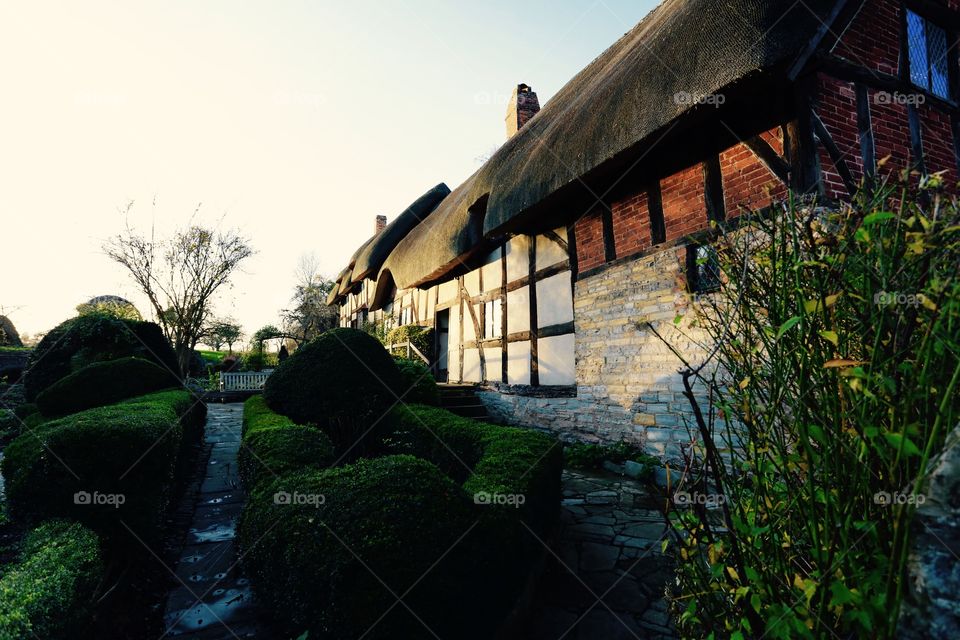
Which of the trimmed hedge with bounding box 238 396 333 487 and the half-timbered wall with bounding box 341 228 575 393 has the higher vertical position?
the half-timbered wall with bounding box 341 228 575 393

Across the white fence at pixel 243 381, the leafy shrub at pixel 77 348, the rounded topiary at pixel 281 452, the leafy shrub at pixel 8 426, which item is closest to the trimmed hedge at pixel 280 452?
the rounded topiary at pixel 281 452

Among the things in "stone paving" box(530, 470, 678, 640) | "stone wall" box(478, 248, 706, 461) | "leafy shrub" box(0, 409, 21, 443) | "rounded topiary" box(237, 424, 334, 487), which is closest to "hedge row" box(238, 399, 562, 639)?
"rounded topiary" box(237, 424, 334, 487)

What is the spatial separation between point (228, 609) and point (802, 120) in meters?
5.92

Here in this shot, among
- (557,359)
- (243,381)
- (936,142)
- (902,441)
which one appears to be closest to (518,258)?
(557,359)

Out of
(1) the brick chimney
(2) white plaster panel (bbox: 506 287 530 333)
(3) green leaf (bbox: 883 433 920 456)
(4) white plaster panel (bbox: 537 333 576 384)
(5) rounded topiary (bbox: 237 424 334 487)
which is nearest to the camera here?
(3) green leaf (bbox: 883 433 920 456)

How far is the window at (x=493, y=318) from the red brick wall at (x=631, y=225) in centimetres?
299

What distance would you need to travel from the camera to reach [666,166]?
5340 millimetres

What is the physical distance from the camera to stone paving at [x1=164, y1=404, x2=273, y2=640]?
2525mm

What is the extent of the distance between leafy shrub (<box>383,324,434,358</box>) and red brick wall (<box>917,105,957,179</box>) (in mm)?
9121

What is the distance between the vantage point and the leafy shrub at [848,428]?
113cm

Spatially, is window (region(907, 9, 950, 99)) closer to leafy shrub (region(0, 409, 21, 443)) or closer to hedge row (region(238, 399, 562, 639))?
hedge row (region(238, 399, 562, 639))

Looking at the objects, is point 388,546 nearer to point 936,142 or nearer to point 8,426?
point 936,142

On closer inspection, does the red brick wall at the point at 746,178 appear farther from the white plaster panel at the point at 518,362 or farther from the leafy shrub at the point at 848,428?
the white plaster panel at the point at 518,362

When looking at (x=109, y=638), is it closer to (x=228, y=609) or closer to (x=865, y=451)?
(x=228, y=609)
